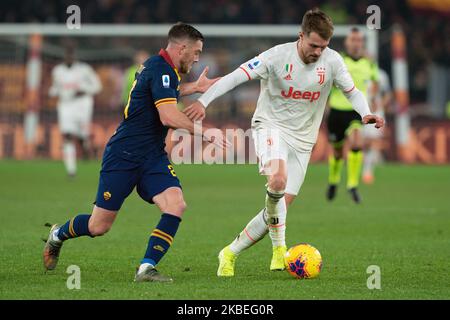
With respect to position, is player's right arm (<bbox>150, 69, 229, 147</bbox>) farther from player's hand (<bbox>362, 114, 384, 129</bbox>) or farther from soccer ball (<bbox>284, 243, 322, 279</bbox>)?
player's hand (<bbox>362, 114, 384, 129</bbox>)

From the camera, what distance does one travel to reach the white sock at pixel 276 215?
8.81 meters

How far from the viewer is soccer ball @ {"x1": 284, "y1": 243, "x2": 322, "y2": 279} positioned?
8438 millimetres

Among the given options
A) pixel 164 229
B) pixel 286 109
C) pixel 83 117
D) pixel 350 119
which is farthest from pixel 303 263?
pixel 83 117

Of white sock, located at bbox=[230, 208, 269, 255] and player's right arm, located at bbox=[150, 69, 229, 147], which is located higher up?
player's right arm, located at bbox=[150, 69, 229, 147]

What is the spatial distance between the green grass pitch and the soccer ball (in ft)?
0.30

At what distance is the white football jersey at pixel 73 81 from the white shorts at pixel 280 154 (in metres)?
12.9

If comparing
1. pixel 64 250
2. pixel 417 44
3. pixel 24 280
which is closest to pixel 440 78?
pixel 417 44

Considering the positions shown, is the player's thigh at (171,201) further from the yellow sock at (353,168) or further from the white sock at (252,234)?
the yellow sock at (353,168)

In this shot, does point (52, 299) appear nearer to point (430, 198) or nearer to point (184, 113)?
point (184, 113)

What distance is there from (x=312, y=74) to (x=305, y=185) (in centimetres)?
1083

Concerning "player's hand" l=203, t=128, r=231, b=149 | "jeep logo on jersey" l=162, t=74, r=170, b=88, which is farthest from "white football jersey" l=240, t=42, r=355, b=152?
"player's hand" l=203, t=128, r=231, b=149

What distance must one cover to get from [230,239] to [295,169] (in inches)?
94.8

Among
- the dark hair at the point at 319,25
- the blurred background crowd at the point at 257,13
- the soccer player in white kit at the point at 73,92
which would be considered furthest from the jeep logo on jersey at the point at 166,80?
the blurred background crowd at the point at 257,13

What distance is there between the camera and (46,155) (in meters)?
25.8
